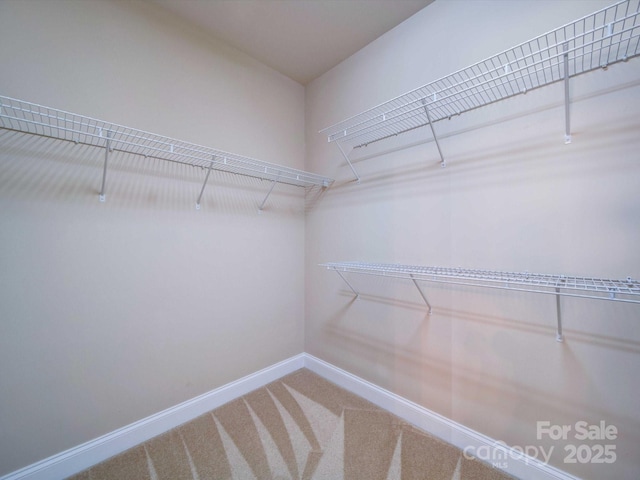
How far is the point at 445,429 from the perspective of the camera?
1.43m

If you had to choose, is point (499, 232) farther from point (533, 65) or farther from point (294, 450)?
point (294, 450)

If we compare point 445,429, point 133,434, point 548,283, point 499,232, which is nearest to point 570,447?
point 445,429

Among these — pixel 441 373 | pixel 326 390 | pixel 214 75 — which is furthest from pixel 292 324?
pixel 214 75

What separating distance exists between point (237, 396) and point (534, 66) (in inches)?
95.7

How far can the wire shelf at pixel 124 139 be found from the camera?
111cm

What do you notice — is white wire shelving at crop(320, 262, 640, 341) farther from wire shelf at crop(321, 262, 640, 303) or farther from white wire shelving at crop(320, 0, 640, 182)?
white wire shelving at crop(320, 0, 640, 182)

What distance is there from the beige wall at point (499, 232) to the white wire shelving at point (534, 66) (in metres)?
0.05

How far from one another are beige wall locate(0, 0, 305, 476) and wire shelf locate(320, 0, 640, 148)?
38.9 inches

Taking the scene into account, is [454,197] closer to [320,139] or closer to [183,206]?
[320,139]

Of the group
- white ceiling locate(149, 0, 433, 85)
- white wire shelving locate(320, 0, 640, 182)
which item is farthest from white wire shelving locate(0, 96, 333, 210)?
white ceiling locate(149, 0, 433, 85)

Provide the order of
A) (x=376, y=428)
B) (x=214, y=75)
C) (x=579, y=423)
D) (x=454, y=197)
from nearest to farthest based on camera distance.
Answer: (x=579, y=423), (x=454, y=197), (x=376, y=428), (x=214, y=75)

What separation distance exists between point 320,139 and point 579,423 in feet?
7.17

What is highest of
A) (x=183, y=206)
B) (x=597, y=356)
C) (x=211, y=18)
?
(x=211, y=18)

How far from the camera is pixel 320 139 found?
2133 millimetres
